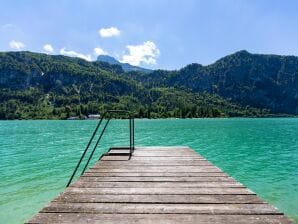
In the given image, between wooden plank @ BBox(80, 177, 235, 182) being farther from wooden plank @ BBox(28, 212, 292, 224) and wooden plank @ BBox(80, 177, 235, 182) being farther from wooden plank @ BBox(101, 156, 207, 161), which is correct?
wooden plank @ BBox(101, 156, 207, 161)

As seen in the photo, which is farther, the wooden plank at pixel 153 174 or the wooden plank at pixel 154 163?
the wooden plank at pixel 154 163

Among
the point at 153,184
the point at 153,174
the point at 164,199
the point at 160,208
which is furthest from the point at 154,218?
the point at 153,174

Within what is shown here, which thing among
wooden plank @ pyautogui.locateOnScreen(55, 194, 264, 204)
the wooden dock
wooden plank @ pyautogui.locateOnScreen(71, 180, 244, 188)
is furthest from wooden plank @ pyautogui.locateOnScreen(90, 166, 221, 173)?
wooden plank @ pyautogui.locateOnScreen(55, 194, 264, 204)

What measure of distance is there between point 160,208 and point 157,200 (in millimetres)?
497

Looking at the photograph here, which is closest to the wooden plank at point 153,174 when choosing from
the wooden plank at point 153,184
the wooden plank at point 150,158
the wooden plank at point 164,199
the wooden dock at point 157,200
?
the wooden dock at point 157,200

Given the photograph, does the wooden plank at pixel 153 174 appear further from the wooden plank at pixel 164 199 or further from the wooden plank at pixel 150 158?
the wooden plank at pixel 150 158

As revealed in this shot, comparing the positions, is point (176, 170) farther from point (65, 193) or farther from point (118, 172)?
point (65, 193)

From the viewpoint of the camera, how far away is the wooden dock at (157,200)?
16.8ft

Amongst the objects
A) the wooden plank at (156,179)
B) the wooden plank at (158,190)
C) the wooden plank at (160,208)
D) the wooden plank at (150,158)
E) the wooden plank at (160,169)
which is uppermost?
the wooden plank at (160,208)

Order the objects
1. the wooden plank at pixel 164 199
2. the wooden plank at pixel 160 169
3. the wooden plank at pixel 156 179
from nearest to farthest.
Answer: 1. the wooden plank at pixel 164 199
2. the wooden plank at pixel 156 179
3. the wooden plank at pixel 160 169

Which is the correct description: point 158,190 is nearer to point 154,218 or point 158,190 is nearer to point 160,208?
point 160,208

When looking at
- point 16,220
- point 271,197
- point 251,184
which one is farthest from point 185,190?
point 251,184

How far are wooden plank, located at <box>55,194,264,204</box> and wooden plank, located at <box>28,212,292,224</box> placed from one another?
75 centimetres

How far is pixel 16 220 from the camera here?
13.5 meters
